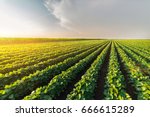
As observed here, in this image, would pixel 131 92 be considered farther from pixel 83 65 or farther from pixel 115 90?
pixel 83 65

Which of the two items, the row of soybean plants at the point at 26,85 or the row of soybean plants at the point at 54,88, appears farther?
the row of soybean plants at the point at 26,85

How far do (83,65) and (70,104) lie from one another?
5.65m

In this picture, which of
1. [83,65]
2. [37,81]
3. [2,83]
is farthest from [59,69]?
[2,83]

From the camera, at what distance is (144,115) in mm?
4848

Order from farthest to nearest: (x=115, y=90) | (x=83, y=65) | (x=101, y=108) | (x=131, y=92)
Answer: (x=83, y=65) < (x=131, y=92) < (x=115, y=90) < (x=101, y=108)

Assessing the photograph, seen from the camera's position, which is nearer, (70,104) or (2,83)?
(70,104)

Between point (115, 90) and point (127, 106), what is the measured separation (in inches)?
52.9

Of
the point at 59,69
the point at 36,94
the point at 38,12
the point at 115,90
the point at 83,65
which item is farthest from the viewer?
the point at 83,65

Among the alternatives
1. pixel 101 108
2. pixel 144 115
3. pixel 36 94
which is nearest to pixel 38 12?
pixel 36 94

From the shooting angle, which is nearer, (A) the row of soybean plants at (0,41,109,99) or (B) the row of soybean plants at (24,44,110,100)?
(B) the row of soybean plants at (24,44,110,100)

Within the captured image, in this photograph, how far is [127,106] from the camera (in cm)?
499

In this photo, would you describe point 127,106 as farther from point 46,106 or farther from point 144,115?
point 46,106

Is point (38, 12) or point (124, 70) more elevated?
point (38, 12)

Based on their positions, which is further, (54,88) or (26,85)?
(26,85)
